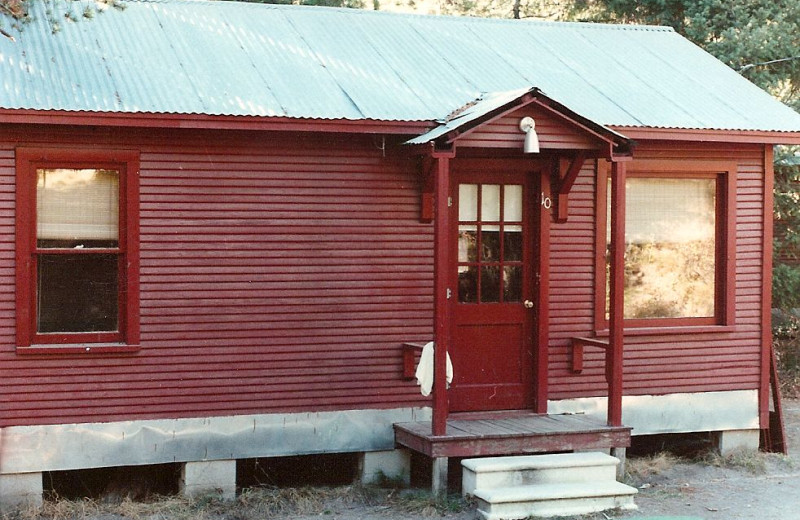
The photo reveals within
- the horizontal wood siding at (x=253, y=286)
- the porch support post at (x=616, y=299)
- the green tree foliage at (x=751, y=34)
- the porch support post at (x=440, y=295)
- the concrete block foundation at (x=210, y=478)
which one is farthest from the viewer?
the green tree foliage at (x=751, y=34)

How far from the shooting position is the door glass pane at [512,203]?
9.71 metres

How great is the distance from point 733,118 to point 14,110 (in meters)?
6.34

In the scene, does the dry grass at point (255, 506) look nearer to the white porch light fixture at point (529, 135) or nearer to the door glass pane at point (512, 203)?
the door glass pane at point (512, 203)

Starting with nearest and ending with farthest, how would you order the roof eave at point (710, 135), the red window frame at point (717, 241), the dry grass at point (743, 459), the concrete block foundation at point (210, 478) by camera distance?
1. the concrete block foundation at point (210, 478)
2. the roof eave at point (710, 135)
3. the red window frame at point (717, 241)
4. the dry grass at point (743, 459)

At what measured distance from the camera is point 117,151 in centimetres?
859

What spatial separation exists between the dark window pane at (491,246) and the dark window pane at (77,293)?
10.5 ft

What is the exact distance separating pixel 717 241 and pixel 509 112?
322cm

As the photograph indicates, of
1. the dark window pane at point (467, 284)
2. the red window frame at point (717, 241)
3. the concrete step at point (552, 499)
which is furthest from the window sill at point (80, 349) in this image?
the red window frame at point (717, 241)

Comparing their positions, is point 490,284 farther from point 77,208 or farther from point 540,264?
point 77,208

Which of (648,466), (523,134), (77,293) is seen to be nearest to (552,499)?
(648,466)

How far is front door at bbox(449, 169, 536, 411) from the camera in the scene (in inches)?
377

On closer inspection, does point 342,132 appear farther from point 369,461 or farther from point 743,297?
point 743,297

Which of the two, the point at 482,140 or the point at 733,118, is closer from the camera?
the point at 482,140

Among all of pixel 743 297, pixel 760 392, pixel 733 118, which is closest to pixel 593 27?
pixel 733 118
